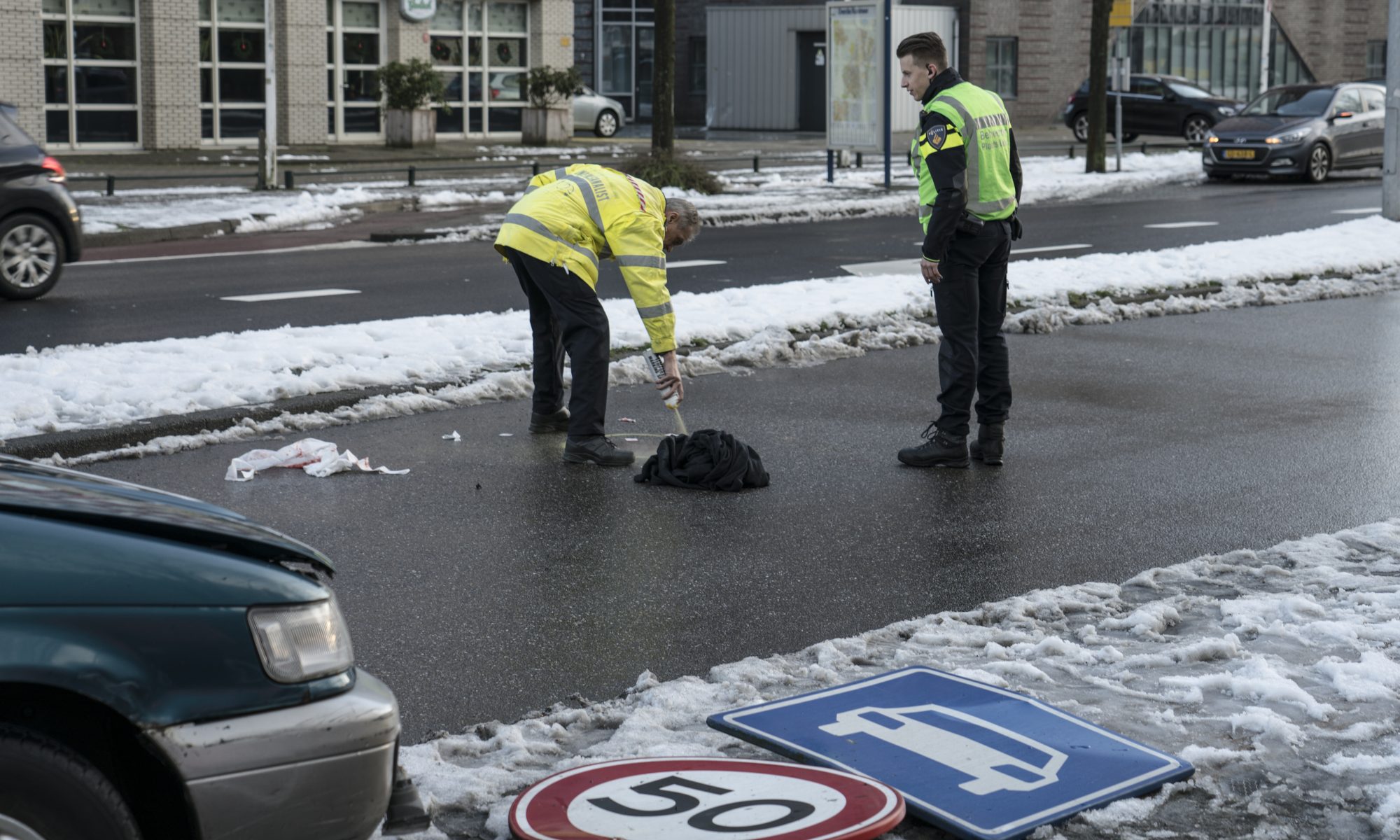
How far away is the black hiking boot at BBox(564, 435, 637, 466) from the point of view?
8.16 metres

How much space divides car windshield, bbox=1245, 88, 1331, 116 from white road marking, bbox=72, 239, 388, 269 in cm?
1793

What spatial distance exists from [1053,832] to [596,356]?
177 inches

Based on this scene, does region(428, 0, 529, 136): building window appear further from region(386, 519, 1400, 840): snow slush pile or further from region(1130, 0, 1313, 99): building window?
region(386, 519, 1400, 840): snow slush pile

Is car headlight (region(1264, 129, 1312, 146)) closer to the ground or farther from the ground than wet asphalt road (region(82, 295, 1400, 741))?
farther from the ground

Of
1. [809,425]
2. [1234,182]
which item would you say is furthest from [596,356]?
[1234,182]

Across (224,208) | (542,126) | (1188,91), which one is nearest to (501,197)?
(224,208)

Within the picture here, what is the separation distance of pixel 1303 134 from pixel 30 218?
22.0 m

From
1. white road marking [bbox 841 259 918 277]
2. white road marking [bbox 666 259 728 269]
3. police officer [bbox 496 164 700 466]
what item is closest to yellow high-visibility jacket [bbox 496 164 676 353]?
police officer [bbox 496 164 700 466]

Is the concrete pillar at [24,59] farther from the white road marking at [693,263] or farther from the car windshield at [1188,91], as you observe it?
the car windshield at [1188,91]

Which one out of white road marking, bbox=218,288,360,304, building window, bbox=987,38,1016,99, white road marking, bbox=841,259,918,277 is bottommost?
white road marking, bbox=218,288,360,304

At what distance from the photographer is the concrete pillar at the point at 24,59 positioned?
2942 centimetres

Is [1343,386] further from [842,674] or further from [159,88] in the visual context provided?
[159,88]

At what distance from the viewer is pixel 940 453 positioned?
8.23m

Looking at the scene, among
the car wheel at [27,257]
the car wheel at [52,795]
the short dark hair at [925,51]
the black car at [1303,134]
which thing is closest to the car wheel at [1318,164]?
the black car at [1303,134]
